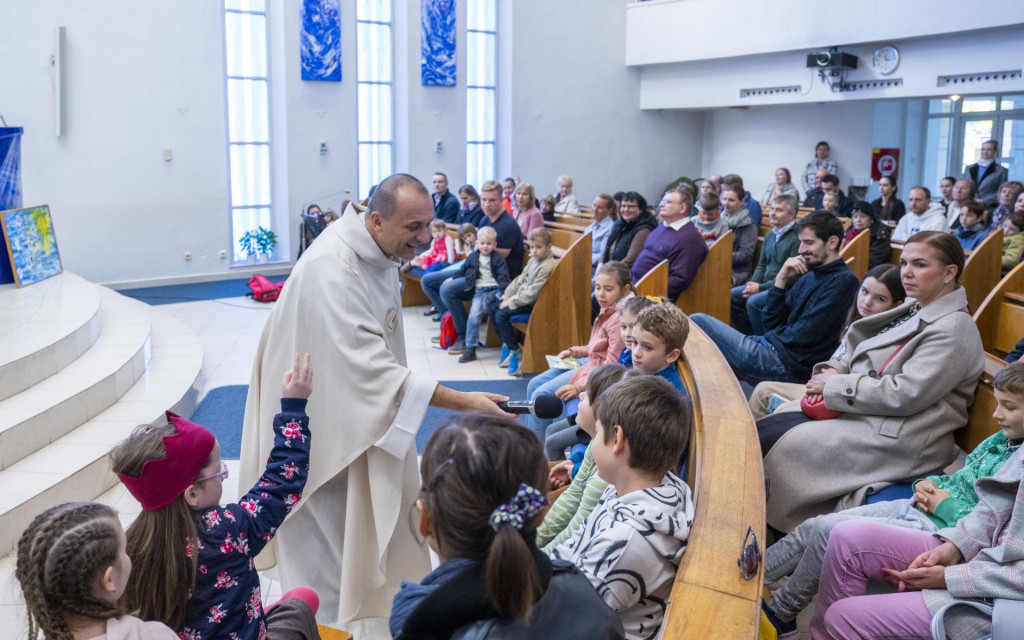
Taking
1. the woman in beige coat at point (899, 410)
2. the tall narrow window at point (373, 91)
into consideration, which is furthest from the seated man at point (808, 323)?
the tall narrow window at point (373, 91)

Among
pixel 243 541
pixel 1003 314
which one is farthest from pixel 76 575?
pixel 1003 314

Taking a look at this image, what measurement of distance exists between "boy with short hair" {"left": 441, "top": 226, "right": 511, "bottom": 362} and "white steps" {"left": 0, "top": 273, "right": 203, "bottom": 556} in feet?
6.60

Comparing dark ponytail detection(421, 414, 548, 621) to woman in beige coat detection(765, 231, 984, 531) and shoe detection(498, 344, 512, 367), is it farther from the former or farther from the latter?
shoe detection(498, 344, 512, 367)

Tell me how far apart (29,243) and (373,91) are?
20.7 ft

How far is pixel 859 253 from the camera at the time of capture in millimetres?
5848

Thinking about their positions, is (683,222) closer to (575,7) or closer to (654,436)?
(654,436)

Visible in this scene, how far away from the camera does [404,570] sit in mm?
2861

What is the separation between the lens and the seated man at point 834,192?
9.09 m

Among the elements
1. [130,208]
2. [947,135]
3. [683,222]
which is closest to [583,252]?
[683,222]

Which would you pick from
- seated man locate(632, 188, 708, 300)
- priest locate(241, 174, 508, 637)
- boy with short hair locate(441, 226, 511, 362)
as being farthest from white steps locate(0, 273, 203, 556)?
seated man locate(632, 188, 708, 300)

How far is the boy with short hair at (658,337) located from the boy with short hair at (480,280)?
3.73 metres

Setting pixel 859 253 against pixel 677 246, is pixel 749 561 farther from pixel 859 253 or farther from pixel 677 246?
pixel 859 253

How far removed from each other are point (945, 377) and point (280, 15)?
1047cm

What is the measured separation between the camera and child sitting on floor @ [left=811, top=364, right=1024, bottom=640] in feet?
6.45
